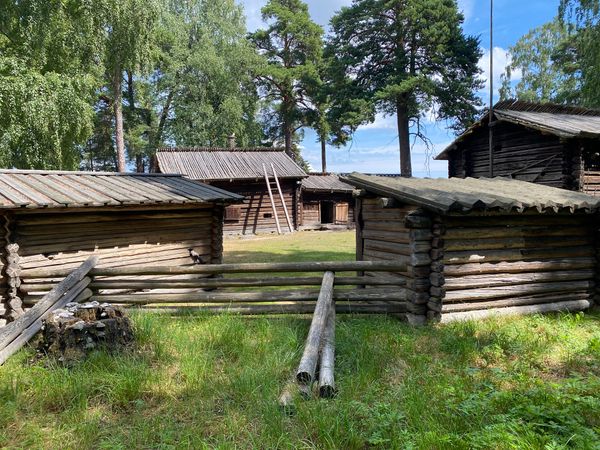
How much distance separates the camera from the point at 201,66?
31734mm

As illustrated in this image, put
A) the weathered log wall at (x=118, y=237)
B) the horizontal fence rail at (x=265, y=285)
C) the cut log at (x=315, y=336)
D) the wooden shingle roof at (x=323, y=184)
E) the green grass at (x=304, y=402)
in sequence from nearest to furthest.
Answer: the green grass at (x=304, y=402) < the cut log at (x=315, y=336) < the horizontal fence rail at (x=265, y=285) < the weathered log wall at (x=118, y=237) < the wooden shingle roof at (x=323, y=184)

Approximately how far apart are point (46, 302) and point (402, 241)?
20.2ft

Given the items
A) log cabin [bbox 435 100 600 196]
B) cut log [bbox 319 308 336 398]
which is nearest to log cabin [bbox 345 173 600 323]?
cut log [bbox 319 308 336 398]

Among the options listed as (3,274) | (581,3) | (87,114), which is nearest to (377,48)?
(581,3)

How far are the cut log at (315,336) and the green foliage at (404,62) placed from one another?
20243 mm

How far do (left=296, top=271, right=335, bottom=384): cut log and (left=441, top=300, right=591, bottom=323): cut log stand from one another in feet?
6.87

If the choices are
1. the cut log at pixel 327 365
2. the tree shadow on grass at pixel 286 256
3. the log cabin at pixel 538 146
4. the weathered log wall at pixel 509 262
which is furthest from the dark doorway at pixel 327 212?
the cut log at pixel 327 365

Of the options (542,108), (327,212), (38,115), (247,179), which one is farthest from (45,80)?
(542,108)

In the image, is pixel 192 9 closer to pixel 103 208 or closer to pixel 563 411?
pixel 103 208

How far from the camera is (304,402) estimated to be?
3.56 m

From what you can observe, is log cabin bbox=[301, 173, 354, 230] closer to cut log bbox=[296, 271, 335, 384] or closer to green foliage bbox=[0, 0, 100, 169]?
green foliage bbox=[0, 0, 100, 169]

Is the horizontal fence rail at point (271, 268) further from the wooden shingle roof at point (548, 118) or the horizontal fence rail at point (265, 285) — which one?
the wooden shingle roof at point (548, 118)

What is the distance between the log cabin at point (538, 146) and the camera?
13055mm

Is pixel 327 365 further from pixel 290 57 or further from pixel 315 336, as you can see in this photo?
pixel 290 57
